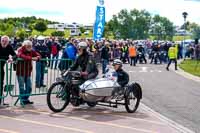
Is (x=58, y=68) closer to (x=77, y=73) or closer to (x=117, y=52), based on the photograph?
(x=77, y=73)

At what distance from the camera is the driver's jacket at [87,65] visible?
12391 mm

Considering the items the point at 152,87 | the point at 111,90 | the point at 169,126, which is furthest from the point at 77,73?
the point at 152,87

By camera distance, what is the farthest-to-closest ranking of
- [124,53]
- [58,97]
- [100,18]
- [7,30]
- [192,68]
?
[7,30] < [124,53] < [192,68] < [100,18] < [58,97]

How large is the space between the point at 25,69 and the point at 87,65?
1.55 meters

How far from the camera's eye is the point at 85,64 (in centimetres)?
1264

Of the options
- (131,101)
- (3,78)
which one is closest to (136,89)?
(131,101)

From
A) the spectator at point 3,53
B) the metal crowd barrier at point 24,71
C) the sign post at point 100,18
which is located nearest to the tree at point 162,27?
the sign post at point 100,18

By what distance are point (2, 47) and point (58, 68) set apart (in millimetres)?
2675

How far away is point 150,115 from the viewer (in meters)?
11.9

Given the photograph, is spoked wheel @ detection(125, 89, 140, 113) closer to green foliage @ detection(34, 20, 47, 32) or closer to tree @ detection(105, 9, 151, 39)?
tree @ detection(105, 9, 151, 39)

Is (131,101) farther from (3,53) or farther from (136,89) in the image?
(3,53)

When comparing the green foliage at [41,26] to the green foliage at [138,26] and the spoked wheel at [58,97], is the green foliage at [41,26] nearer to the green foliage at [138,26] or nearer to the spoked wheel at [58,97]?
the green foliage at [138,26]

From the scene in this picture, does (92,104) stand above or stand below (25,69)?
below

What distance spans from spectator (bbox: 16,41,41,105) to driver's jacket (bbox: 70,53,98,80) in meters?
1.03
